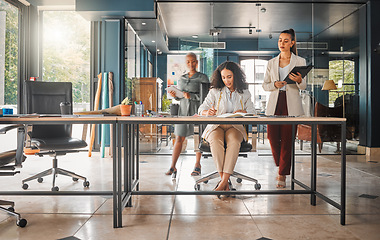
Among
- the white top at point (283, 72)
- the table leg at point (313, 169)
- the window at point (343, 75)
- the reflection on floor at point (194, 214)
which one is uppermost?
the window at point (343, 75)

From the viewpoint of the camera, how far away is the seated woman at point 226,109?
2.94 meters

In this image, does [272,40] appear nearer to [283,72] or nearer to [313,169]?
[283,72]

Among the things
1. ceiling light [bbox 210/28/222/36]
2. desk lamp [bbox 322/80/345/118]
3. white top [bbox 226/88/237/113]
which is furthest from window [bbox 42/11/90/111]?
desk lamp [bbox 322/80/345/118]

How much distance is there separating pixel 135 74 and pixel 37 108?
100 inches

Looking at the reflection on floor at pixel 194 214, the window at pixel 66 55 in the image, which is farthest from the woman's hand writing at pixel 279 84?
the window at pixel 66 55

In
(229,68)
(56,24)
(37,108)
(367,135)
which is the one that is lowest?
(367,135)

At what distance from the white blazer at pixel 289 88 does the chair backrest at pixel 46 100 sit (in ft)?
7.45

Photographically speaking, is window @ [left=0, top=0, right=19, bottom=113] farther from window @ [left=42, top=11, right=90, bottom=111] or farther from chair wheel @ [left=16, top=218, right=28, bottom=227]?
chair wheel @ [left=16, top=218, right=28, bottom=227]

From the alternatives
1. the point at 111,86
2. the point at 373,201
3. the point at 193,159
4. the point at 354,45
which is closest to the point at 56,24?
the point at 111,86

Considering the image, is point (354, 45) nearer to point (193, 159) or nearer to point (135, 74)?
point (193, 159)

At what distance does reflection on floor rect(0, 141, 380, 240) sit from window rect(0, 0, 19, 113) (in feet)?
6.56

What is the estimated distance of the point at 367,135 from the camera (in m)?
5.75

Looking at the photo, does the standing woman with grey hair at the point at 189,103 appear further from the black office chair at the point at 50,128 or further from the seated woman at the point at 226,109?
the black office chair at the point at 50,128

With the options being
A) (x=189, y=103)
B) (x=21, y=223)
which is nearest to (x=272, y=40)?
(x=189, y=103)
